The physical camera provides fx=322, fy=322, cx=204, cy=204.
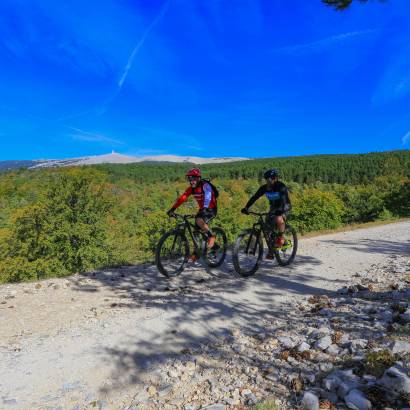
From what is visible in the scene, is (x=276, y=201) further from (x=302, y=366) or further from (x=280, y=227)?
(x=302, y=366)

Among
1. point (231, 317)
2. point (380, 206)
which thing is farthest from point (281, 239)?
point (380, 206)

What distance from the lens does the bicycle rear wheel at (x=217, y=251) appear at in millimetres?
8734

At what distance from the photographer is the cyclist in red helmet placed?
8062 mm

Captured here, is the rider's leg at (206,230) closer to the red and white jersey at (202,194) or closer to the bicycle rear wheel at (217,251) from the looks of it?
the bicycle rear wheel at (217,251)

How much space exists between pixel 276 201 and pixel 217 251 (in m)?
2.09

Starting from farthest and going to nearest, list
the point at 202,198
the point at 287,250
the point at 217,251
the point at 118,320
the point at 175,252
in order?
the point at 287,250 < the point at 217,251 < the point at 175,252 < the point at 202,198 < the point at 118,320

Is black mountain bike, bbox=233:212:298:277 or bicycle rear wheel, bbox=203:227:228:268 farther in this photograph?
bicycle rear wheel, bbox=203:227:228:268

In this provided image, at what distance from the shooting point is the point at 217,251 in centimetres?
880

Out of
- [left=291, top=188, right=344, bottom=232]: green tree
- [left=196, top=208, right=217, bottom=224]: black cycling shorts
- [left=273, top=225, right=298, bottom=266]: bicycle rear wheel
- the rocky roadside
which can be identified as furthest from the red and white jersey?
[left=291, top=188, right=344, bottom=232]: green tree

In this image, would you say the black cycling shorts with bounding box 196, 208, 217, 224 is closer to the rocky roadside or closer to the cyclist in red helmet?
the cyclist in red helmet

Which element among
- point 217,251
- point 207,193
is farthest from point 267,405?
point 217,251

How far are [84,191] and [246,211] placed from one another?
16.5m

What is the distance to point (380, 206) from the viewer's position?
41562 mm

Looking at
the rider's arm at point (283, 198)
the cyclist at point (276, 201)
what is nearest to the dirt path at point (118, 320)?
the cyclist at point (276, 201)
